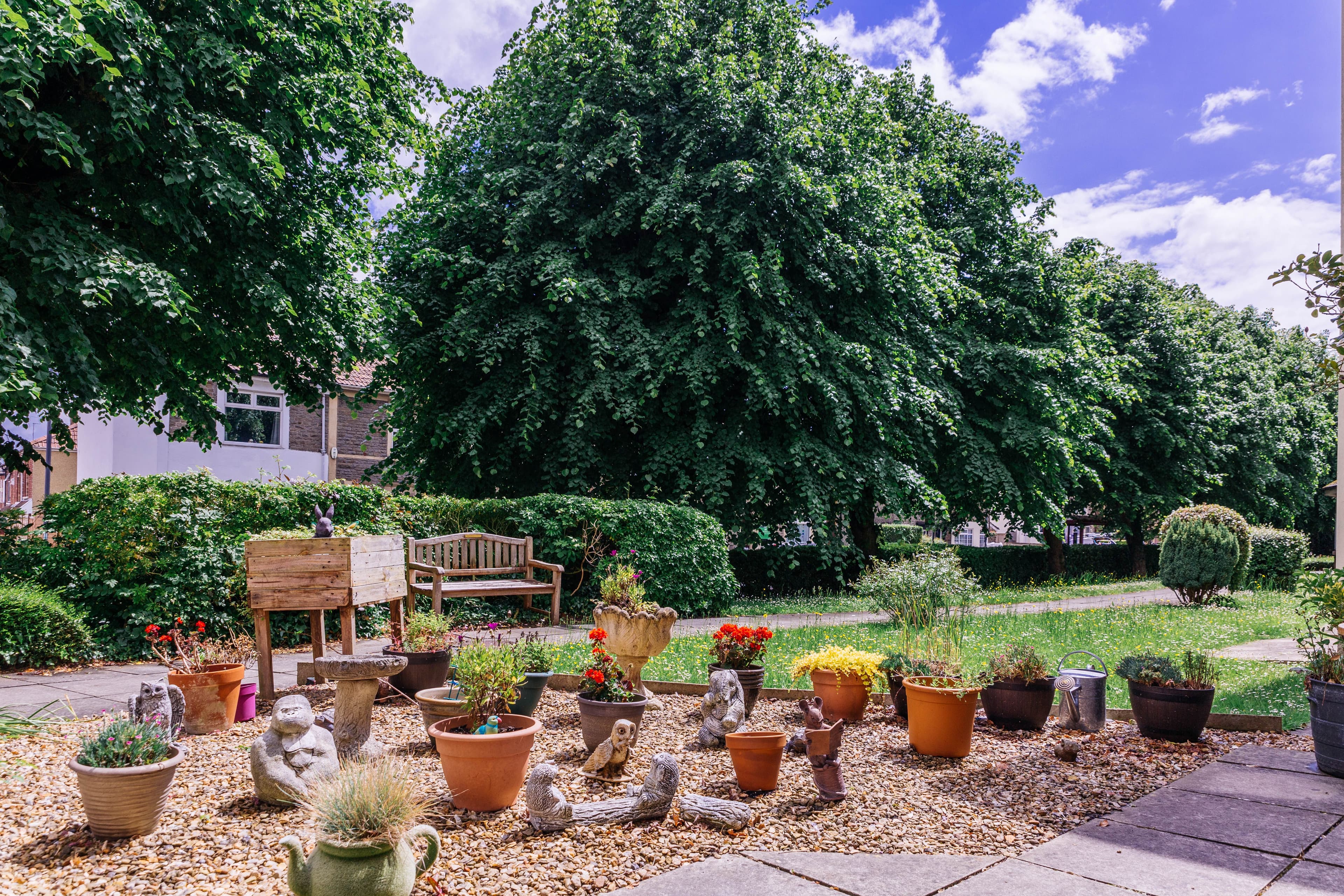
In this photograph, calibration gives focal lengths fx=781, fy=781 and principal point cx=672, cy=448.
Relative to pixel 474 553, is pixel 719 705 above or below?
below

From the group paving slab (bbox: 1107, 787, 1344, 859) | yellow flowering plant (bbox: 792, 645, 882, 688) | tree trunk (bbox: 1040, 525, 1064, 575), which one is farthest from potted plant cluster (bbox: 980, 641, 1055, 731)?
tree trunk (bbox: 1040, 525, 1064, 575)

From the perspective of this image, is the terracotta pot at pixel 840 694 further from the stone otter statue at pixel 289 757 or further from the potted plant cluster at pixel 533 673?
the stone otter statue at pixel 289 757

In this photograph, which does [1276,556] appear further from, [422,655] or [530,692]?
[422,655]

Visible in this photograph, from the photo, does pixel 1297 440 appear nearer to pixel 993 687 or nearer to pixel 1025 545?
pixel 1025 545

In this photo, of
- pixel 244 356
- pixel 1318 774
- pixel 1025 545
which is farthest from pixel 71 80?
pixel 1025 545

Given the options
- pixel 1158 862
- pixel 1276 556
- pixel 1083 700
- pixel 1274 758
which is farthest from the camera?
pixel 1276 556

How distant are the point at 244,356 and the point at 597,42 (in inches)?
305

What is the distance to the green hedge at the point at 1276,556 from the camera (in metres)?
18.9

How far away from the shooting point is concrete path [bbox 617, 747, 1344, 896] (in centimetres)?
296

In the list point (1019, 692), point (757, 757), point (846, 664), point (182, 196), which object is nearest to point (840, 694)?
point (846, 664)

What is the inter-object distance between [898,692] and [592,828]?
10.0ft

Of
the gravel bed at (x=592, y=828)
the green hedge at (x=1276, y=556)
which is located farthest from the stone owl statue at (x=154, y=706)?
the green hedge at (x=1276, y=556)

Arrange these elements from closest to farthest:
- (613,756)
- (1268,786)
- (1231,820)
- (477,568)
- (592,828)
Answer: (592,828), (1231,820), (613,756), (1268,786), (477,568)

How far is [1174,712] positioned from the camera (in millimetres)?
5227
